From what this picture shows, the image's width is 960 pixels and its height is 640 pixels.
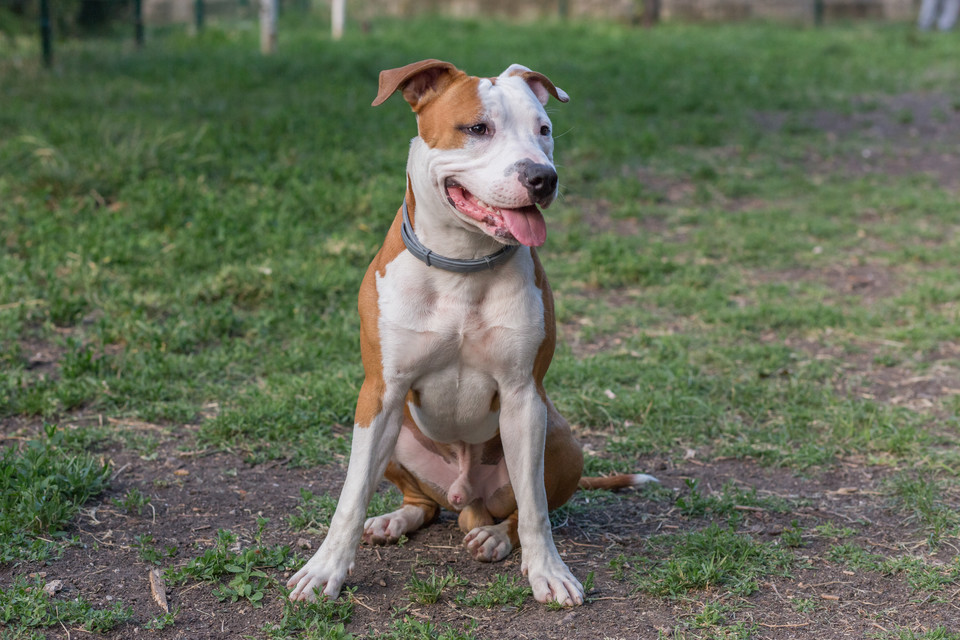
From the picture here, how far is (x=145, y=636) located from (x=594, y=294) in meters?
3.65

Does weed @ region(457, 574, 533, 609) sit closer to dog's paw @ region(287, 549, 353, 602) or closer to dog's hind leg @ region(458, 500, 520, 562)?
dog's hind leg @ region(458, 500, 520, 562)

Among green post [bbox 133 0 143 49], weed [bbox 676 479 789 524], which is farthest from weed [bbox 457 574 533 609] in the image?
green post [bbox 133 0 143 49]

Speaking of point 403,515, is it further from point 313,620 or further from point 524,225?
point 524,225

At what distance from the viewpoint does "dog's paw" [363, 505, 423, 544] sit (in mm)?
3420

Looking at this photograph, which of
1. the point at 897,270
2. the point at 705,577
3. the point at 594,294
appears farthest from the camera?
the point at 897,270

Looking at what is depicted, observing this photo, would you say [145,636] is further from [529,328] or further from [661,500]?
[661,500]

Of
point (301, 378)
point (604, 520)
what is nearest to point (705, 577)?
point (604, 520)

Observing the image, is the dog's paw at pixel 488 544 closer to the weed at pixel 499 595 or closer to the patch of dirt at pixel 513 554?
the patch of dirt at pixel 513 554

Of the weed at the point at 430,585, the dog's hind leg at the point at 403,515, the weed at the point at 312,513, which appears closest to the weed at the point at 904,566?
the weed at the point at 430,585

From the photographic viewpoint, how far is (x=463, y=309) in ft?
9.67

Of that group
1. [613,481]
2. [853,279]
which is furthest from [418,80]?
[853,279]

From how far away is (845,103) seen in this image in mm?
10797

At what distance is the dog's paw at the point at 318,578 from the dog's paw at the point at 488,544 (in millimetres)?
449

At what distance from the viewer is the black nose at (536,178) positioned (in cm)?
267
